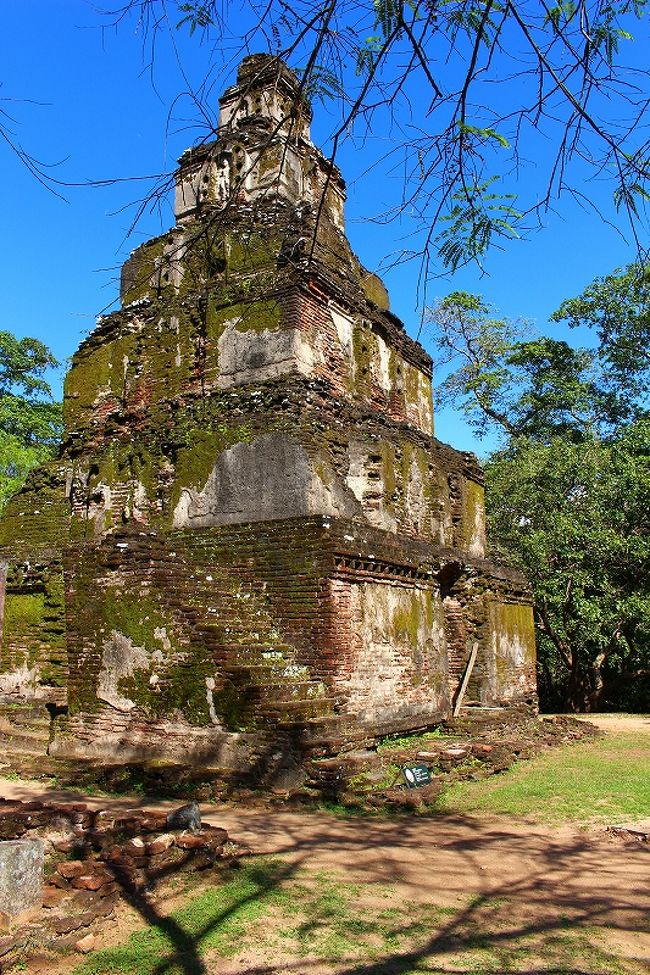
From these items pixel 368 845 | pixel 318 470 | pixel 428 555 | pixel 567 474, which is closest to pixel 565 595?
pixel 567 474

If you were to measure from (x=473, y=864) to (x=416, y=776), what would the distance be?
224 cm

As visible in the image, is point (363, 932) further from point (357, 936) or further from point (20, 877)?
point (20, 877)

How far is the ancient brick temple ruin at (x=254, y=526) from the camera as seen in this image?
28.0 ft

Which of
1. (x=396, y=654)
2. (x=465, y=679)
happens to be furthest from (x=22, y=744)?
(x=465, y=679)

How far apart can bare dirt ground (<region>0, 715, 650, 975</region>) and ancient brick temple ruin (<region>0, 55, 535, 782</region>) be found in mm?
1290

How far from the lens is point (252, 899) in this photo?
470 cm

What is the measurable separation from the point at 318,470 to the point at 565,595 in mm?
10700

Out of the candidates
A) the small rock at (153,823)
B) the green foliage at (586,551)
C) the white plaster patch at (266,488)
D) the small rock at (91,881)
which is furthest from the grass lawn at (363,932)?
the green foliage at (586,551)

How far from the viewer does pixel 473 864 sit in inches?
220

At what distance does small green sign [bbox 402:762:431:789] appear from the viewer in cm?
773

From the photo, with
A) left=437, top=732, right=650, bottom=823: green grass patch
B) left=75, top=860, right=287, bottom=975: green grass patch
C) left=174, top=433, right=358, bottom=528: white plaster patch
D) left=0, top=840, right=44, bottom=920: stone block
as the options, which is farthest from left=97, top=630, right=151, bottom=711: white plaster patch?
left=0, top=840, right=44, bottom=920: stone block

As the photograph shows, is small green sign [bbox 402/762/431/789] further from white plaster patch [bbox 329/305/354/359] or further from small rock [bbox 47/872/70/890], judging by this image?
white plaster patch [bbox 329/305/354/359]

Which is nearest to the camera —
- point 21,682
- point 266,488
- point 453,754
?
point 453,754

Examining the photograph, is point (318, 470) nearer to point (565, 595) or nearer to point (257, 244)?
point (257, 244)
